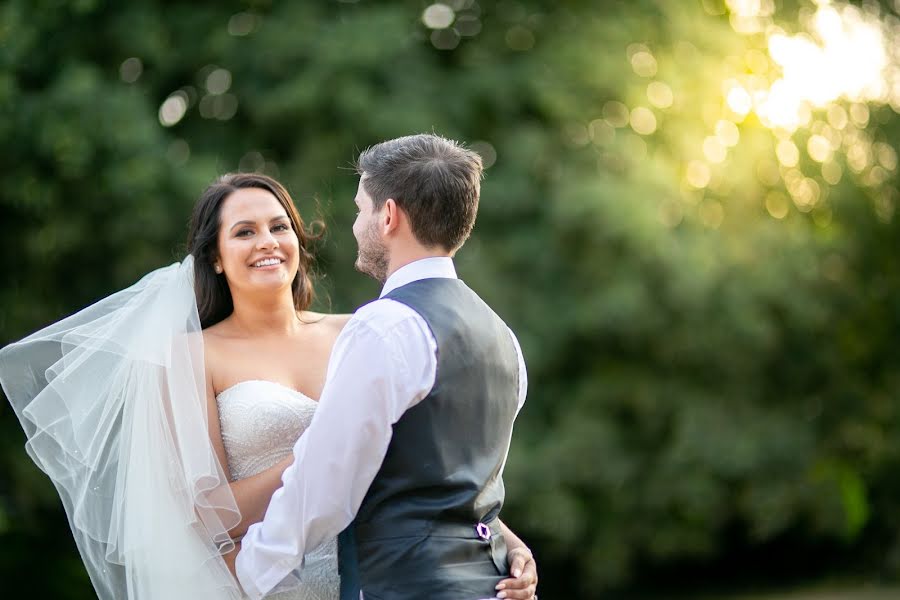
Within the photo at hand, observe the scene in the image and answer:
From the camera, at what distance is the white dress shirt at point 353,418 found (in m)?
2.15

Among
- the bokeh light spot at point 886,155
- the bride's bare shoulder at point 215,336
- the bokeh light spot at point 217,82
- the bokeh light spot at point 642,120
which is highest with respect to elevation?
the bokeh light spot at point 217,82

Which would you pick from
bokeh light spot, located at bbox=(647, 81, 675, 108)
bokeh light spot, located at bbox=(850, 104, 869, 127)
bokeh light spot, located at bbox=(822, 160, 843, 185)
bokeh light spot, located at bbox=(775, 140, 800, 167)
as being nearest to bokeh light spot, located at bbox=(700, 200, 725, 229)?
bokeh light spot, located at bbox=(775, 140, 800, 167)

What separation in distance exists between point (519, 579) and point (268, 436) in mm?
880

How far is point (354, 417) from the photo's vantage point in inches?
84.4

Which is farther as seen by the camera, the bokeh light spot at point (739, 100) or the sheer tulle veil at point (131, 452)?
the bokeh light spot at point (739, 100)

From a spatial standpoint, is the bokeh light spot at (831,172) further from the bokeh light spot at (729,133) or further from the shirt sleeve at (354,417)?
the shirt sleeve at (354,417)

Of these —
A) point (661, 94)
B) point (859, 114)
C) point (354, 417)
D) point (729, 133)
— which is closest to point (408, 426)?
point (354, 417)

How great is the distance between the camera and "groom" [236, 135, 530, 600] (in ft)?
7.11

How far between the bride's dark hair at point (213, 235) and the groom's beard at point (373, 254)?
78cm

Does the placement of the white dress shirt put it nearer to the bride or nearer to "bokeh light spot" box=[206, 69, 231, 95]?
the bride

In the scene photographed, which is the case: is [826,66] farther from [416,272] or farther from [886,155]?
[416,272]

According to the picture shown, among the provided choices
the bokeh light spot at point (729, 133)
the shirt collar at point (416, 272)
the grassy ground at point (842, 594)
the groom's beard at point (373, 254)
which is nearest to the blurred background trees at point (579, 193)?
the bokeh light spot at point (729, 133)

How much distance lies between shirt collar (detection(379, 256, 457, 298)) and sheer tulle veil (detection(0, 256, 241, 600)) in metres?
0.75

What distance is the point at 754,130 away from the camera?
341 inches
